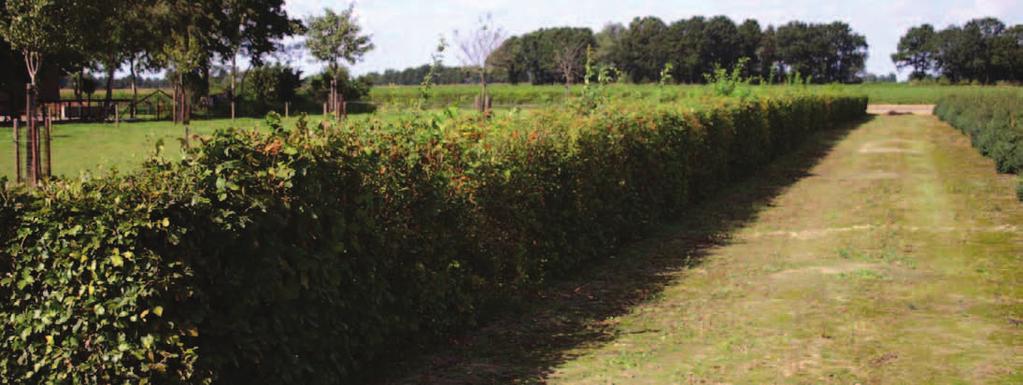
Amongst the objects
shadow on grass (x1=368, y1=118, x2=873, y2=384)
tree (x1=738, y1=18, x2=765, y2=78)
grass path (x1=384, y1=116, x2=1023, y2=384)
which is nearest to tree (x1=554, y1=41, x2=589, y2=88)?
tree (x1=738, y1=18, x2=765, y2=78)

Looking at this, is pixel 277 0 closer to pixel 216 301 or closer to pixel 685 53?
pixel 216 301

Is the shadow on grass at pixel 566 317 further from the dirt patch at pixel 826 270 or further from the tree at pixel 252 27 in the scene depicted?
the tree at pixel 252 27

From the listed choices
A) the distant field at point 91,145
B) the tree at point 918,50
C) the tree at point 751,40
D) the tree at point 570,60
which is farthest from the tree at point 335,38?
the tree at point 918,50

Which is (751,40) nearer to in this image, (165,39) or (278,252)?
(165,39)

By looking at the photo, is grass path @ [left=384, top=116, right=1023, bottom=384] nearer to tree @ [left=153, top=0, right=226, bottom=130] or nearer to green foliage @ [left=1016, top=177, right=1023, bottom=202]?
green foliage @ [left=1016, top=177, right=1023, bottom=202]

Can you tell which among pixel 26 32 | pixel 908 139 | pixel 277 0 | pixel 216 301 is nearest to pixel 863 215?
pixel 216 301

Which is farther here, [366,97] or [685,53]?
[685,53]

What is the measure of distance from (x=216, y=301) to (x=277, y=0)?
59953mm

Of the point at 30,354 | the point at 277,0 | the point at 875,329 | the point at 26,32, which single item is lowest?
the point at 875,329

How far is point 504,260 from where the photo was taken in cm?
802

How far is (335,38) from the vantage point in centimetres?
7162

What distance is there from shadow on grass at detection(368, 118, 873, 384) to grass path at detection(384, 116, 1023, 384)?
0.02 metres

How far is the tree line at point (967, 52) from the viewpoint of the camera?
11662 centimetres

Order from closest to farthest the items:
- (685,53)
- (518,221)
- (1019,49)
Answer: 1. (518,221)
2. (1019,49)
3. (685,53)
